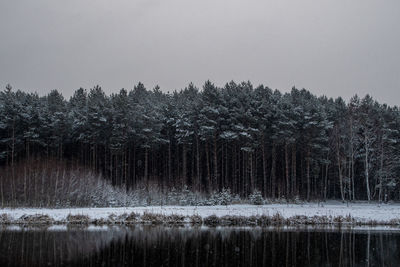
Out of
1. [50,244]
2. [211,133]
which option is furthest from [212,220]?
[211,133]

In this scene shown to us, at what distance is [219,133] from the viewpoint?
5803 centimetres

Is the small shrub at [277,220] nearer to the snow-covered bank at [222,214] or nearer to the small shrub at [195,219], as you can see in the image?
the snow-covered bank at [222,214]

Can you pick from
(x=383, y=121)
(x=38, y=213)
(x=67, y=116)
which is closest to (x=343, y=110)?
(x=383, y=121)

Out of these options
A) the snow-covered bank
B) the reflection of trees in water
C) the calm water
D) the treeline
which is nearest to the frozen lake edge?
the snow-covered bank

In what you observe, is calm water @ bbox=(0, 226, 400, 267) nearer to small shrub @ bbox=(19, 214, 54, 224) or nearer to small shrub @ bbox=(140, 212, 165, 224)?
small shrub @ bbox=(19, 214, 54, 224)

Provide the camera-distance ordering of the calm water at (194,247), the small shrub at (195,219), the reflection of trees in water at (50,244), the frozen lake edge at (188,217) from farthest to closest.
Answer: the small shrub at (195,219), the frozen lake edge at (188,217), the calm water at (194,247), the reflection of trees in water at (50,244)

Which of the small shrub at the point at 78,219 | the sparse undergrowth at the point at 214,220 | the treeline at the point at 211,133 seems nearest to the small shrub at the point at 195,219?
the sparse undergrowth at the point at 214,220

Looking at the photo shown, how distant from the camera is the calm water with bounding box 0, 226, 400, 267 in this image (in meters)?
17.9

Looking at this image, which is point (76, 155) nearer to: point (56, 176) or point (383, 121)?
point (56, 176)

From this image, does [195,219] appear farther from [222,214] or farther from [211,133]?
[211,133]

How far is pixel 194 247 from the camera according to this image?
2145 cm

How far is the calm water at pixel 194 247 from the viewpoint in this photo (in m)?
17.9

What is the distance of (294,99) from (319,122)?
24.0 feet

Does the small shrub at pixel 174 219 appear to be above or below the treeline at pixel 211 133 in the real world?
below
